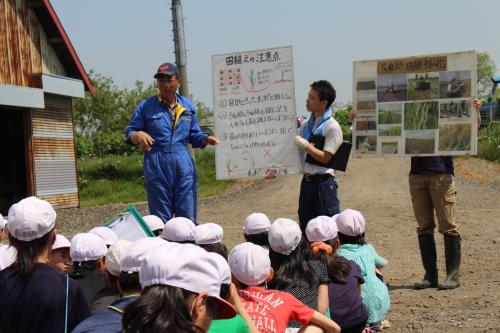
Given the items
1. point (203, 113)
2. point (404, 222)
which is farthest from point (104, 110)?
point (404, 222)

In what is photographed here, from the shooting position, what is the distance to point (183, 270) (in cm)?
203

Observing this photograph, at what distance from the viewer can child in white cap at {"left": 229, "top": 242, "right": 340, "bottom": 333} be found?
3.24 meters

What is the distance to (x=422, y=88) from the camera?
6684mm

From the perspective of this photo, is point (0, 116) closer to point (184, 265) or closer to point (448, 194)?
point (448, 194)

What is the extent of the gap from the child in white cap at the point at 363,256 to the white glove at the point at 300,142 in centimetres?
120

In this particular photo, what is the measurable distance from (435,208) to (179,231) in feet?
9.70

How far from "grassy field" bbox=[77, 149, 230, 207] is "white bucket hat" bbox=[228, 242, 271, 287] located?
16779 mm

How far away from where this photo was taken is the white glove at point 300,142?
245 inches

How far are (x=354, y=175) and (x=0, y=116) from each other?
1034 centimetres

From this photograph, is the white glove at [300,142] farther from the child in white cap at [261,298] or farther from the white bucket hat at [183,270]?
the white bucket hat at [183,270]

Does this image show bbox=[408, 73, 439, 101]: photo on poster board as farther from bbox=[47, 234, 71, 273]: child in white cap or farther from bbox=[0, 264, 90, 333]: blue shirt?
bbox=[0, 264, 90, 333]: blue shirt

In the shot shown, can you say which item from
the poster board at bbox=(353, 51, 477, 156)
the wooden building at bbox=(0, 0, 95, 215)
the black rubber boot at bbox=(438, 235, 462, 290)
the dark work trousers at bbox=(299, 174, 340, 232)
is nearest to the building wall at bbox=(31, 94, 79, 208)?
the wooden building at bbox=(0, 0, 95, 215)

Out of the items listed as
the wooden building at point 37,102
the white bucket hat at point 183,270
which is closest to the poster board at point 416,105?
the white bucket hat at point 183,270

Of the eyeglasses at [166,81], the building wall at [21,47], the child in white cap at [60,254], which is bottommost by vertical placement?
the child in white cap at [60,254]
